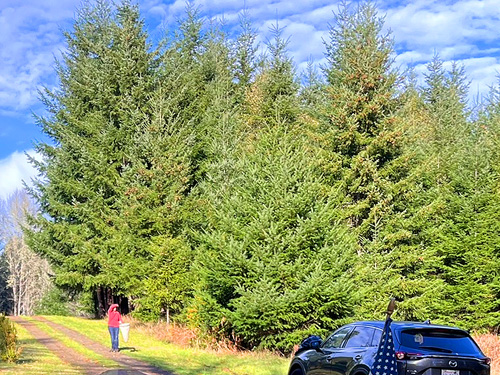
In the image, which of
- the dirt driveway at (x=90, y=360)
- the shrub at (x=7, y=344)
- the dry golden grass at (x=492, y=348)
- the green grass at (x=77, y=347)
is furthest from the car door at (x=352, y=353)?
the shrub at (x=7, y=344)

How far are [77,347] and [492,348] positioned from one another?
614 inches

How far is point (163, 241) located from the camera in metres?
24.2

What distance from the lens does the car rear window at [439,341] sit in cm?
761

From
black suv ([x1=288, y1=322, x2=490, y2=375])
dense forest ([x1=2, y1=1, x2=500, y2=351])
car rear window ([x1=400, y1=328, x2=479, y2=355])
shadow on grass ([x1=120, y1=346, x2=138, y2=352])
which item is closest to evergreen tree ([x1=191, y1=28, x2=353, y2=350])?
dense forest ([x1=2, y1=1, x2=500, y2=351])

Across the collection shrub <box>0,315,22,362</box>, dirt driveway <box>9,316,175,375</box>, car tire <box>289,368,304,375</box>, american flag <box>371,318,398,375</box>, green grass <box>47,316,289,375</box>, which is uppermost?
american flag <box>371,318,398,375</box>

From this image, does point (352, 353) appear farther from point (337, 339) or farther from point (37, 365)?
point (37, 365)

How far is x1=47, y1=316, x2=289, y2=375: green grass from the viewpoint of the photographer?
46.8 feet

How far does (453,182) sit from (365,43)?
30.0ft

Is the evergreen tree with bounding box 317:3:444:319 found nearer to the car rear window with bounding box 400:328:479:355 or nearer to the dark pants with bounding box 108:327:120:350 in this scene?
the dark pants with bounding box 108:327:120:350

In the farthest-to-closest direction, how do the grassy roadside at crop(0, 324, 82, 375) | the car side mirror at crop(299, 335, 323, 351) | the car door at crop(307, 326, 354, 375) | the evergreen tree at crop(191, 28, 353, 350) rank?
the evergreen tree at crop(191, 28, 353, 350) < the grassy roadside at crop(0, 324, 82, 375) < the car side mirror at crop(299, 335, 323, 351) < the car door at crop(307, 326, 354, 375)

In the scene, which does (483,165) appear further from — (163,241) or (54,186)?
(54,186)

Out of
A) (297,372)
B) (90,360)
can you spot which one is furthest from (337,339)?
(90,360)

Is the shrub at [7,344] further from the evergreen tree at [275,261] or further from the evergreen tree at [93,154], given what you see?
the evergreen tree at [93,154]

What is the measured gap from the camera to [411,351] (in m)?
7.48
